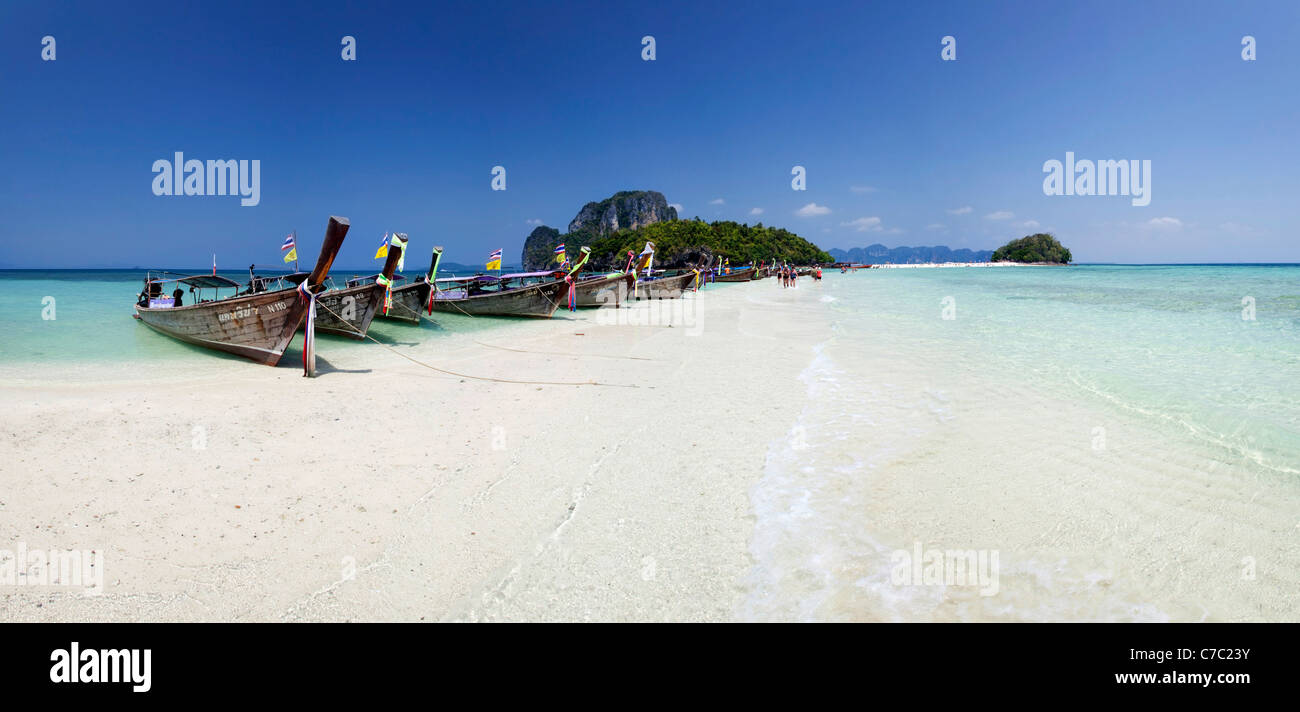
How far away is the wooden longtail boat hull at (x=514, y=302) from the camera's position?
908 inches

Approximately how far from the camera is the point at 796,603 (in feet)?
10.9

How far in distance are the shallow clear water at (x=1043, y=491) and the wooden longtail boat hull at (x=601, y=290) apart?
18.2 m

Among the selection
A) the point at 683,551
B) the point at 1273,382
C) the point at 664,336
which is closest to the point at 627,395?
the point at 683,551

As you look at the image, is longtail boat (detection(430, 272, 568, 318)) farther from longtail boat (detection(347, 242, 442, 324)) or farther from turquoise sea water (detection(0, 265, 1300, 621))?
turquoise sea water (detection(0, 265, 1300, 621))

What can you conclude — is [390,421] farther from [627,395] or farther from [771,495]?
[771,495]

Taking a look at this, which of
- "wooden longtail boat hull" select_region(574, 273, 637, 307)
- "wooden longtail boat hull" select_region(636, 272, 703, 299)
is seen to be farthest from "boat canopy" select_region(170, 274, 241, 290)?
"wooden longtail boat hull" select_region(636, 272, 703, 299)

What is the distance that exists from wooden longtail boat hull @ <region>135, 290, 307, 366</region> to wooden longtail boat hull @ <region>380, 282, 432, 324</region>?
6856 millimetres

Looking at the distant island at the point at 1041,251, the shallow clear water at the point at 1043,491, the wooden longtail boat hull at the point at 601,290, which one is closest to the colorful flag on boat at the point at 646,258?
the wooden longtail boat hull at the point at 601,290

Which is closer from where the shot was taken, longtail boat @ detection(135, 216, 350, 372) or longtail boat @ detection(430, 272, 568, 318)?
longtail boat @ detection(135, 216, 350, 372)

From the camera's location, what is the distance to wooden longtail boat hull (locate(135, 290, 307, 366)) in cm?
1128

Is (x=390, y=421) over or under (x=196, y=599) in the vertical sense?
over

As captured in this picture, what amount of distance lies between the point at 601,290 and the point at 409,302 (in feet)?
36.0

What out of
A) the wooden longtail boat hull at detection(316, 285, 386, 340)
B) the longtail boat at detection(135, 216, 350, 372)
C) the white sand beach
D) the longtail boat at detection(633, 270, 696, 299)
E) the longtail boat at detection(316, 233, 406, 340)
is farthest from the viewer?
the longtail boat at detection(633, 270, 696, 299)
